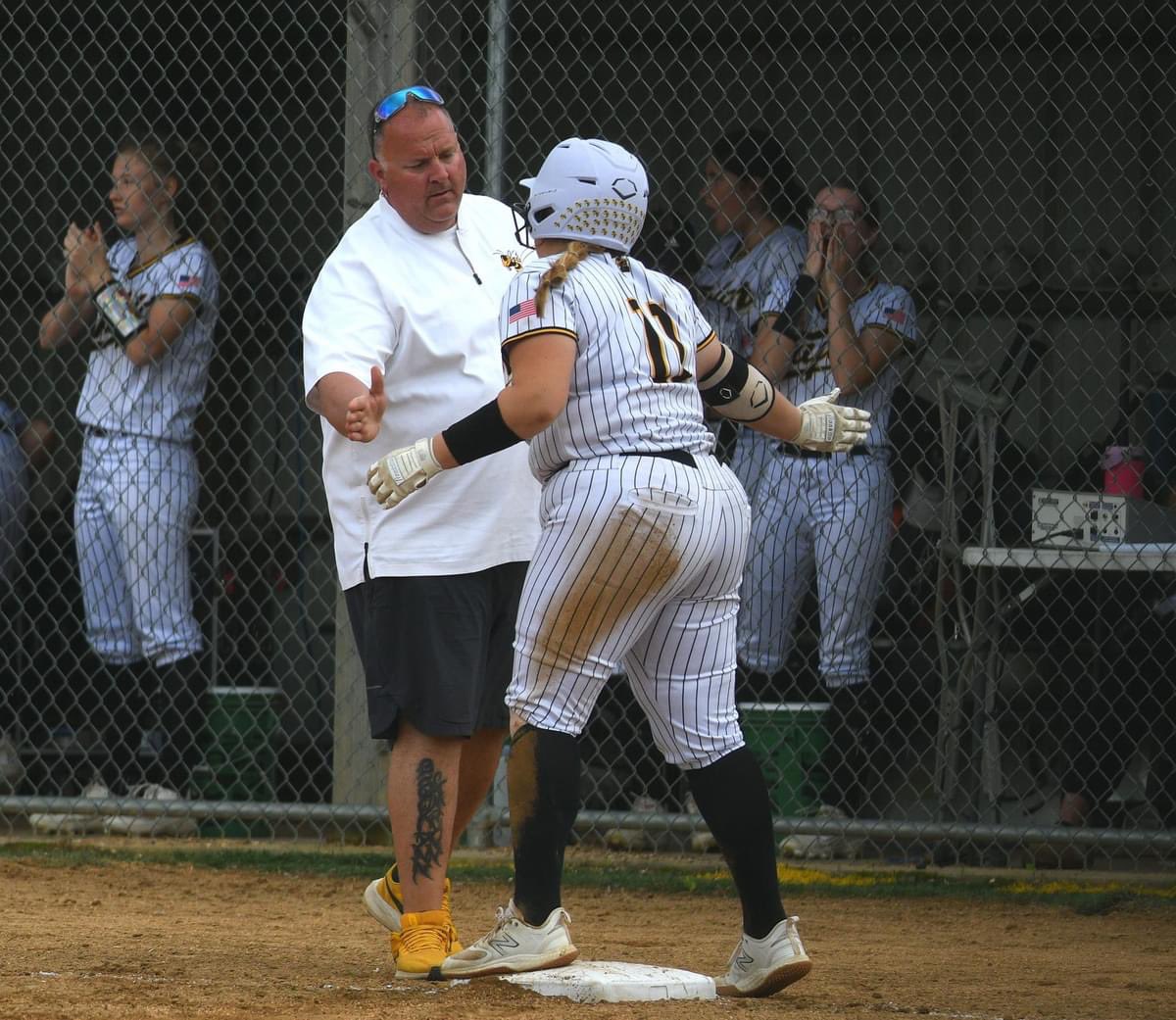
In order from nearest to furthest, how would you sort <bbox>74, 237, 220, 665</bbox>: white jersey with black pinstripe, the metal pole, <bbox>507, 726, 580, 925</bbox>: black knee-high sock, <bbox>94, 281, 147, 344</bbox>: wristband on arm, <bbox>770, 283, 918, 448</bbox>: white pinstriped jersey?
<bbox>507, 726, 580, 925</bbox>: black knee-high sock, the metal pole, <bbox>770, 283, 918, 448</bbox>: white pinstriped jersey, <bbox>94, 281, 147, 344</bbox>: wristband on arm, <bbox>74, 237, 220, 665</bbox>: white jersey with black pinstripe

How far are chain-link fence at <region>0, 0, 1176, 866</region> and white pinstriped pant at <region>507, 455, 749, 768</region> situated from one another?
2144 mm

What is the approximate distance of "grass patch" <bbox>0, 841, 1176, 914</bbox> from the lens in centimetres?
535

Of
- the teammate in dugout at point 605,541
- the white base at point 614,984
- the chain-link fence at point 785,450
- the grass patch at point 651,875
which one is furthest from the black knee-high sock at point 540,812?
the chain-link fence at point 785,450

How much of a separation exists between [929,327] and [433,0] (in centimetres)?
221

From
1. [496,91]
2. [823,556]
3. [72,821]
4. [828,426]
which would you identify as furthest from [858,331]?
[72,821]

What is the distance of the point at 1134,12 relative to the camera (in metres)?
6.75

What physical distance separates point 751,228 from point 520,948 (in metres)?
3.15

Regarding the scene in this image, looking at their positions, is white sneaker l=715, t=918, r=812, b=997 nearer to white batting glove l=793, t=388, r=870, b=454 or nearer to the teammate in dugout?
the teammate in dugout

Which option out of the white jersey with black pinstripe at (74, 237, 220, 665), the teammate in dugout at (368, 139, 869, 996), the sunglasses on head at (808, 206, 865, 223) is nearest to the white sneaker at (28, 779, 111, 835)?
the white jersey with black pinstripe at (74, 237, 220, 665)

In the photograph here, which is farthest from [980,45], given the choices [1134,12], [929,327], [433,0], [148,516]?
[148,516]

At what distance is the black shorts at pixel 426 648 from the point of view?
3686mm

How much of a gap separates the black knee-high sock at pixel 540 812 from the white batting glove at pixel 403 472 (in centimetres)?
52

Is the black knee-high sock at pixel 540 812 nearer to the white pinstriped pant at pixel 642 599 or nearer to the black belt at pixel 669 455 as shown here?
the white pinstriped pant at pixel 642 599

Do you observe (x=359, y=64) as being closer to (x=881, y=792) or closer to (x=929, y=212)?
(x=929, y=212)
